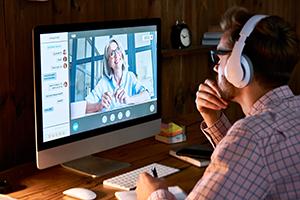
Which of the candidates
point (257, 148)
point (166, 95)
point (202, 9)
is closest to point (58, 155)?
point (257, 148)

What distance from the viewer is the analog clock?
301cm

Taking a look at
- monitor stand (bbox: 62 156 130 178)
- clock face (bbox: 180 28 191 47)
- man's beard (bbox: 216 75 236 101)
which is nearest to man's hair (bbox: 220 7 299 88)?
man's beard (bbox: 216 75 236 101)

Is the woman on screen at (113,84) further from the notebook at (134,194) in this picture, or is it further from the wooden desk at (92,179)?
the notebook at (134,194)

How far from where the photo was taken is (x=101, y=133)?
7.48 ft

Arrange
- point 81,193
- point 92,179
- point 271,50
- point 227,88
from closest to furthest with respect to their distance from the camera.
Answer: point 271,50, point 227,88, point 81,193, point 92,179

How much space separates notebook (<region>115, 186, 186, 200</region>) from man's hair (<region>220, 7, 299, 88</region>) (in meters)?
0.47

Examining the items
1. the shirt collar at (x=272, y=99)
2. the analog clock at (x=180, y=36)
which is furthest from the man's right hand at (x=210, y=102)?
the analog clock at (x=180, y=36)

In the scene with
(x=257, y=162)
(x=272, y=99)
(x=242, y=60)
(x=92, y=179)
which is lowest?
(x=92, y=179)

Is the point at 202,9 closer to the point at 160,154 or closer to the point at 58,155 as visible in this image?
the point at 160,154

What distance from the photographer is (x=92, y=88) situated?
2203 mm

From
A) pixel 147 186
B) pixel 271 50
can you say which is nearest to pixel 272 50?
pixel 271 50

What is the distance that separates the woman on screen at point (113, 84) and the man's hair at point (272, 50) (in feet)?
2.19

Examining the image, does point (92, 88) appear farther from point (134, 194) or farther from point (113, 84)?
point (134, 194)

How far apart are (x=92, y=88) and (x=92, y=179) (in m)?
0.32
